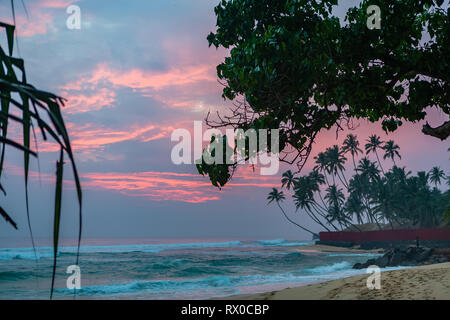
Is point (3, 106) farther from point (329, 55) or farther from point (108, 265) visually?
point (108, 265)

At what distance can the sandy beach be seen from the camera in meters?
6.75

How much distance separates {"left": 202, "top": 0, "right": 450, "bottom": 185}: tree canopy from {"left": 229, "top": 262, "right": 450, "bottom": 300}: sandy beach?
274 cm

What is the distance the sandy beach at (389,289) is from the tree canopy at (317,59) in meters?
2.74

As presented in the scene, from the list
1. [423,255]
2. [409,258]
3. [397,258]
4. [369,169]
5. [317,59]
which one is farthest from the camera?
[369,169]

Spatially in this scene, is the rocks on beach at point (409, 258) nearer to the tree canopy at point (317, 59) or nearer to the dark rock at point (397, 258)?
the dark rock at point (397, 258)

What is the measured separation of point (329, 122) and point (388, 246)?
50.1m

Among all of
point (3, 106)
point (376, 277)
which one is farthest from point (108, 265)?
point (3, 106)

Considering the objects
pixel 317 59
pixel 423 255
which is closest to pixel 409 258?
pixel 423 255

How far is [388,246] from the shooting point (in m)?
52.9

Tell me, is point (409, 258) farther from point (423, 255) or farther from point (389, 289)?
point (389, 289)

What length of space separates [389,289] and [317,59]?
4430 mm

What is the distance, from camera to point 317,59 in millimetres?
6355

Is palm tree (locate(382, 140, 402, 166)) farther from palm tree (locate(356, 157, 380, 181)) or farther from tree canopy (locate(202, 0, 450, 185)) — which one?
tree canopy (locate(202, 0, 450, 185))

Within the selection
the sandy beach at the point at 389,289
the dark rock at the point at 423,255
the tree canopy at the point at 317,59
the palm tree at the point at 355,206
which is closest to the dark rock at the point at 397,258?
the dark rock at the point at 423,255
